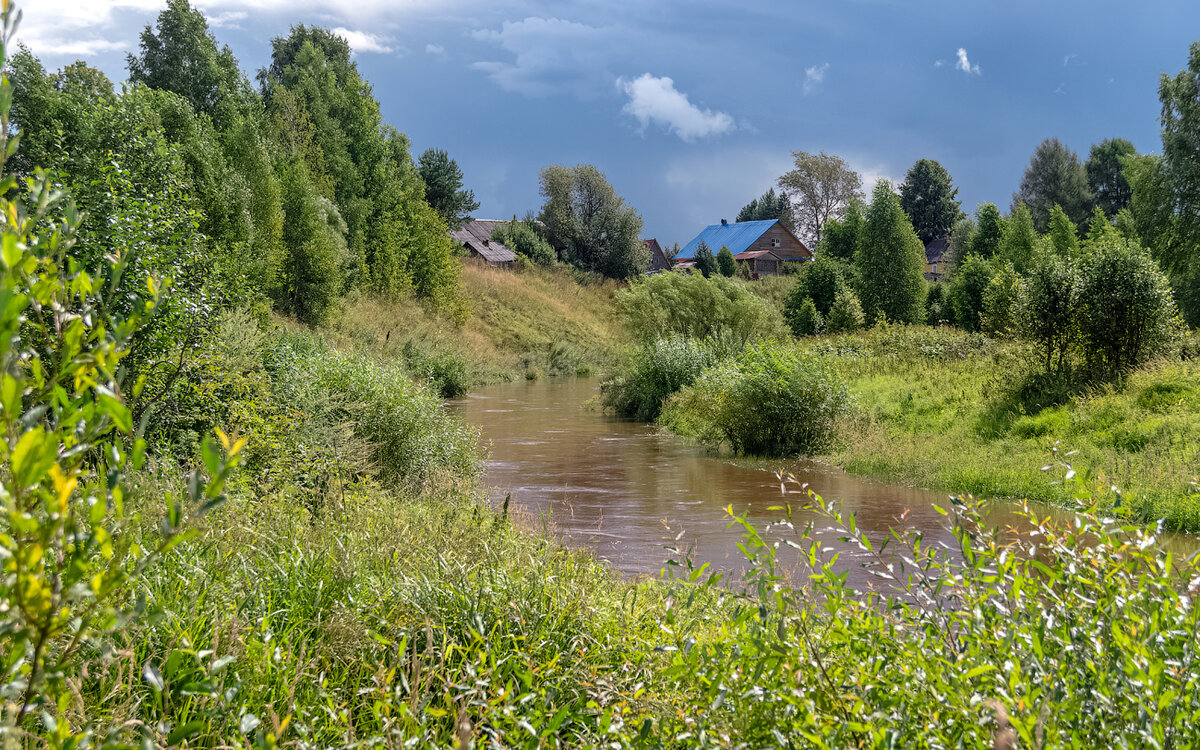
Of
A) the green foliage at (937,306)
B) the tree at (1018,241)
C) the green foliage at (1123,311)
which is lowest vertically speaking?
the green foliage at (1123,311)

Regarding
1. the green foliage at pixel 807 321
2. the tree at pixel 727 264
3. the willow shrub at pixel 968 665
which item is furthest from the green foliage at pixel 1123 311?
the tree at pixel 727 264

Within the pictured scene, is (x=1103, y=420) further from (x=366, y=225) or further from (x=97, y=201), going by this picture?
(x=366, y=225)

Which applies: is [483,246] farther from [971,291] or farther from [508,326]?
[971,291]

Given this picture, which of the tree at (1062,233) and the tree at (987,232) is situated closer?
the tree at (1062,233)

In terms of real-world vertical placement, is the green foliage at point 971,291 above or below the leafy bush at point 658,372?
above

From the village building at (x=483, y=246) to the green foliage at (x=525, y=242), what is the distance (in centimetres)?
54

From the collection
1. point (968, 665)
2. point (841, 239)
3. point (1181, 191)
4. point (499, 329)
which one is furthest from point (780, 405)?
point (841, 239)

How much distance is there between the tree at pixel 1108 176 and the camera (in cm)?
5834

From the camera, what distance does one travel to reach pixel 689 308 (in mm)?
28891

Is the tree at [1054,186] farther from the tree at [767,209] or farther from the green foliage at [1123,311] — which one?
the green foliage at [1123,311]

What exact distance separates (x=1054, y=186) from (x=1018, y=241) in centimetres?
2704

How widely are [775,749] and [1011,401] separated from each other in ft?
50.9

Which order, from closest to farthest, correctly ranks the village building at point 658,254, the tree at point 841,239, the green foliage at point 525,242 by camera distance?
the tree at point 841,239, the green foliage at point 525,242, the village building at point 658,254

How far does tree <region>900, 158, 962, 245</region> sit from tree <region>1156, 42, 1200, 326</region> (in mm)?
35791
